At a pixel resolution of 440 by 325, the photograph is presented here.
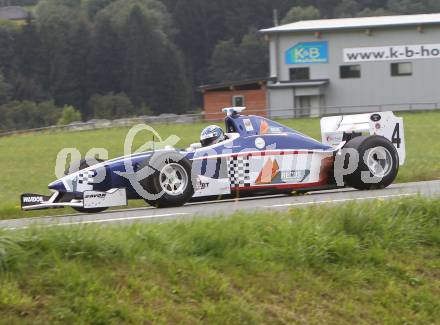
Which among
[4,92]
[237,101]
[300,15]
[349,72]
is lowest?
[237,101]

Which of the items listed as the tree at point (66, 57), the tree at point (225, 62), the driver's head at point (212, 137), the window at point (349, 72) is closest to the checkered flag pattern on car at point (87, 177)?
the driver's head at point (212, 137)

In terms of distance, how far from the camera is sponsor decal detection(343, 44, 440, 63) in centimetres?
6019

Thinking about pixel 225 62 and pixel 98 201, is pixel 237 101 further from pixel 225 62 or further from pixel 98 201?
pixel 225 62

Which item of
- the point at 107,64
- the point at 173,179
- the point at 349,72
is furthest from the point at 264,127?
the point at 107,64

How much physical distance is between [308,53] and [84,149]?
93.5 ft

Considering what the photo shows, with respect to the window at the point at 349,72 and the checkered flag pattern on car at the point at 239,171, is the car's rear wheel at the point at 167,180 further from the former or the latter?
the window at the point at 349,72

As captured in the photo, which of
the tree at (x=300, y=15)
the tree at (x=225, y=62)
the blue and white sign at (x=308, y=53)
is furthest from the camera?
the tree at (x=300, y=15)

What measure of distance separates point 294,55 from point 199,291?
56.2m

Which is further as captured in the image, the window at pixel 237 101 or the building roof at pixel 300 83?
the window at pixel 237 101

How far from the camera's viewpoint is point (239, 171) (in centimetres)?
1380

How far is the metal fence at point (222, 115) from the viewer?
172 ft

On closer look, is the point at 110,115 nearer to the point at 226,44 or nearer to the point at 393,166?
the point at 226,44

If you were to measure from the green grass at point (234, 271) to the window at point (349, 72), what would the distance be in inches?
2108

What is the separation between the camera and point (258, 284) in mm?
7617
